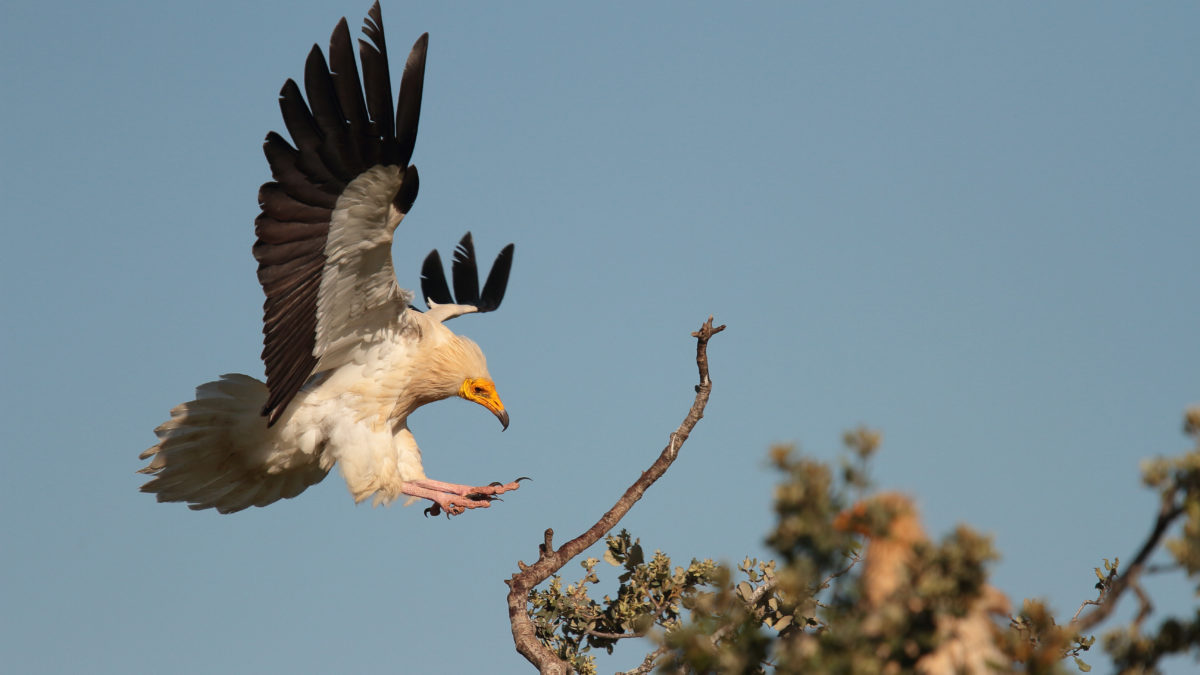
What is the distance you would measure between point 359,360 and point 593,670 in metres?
2.78

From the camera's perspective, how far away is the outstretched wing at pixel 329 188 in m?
5.84

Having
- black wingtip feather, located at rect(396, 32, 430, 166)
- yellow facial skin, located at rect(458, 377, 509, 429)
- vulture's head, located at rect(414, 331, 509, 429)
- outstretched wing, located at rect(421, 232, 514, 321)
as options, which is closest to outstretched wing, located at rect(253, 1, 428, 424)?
black wingtip feather, located at rect(396, 32, 430, 166)

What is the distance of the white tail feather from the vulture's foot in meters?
0.68

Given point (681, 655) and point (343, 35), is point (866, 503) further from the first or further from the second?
point (343, 35)

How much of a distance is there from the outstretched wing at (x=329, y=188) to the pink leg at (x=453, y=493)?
1.32 meters

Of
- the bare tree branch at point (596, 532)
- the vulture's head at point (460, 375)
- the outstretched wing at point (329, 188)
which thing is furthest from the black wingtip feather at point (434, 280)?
the bare tree branch at point (596, 532)

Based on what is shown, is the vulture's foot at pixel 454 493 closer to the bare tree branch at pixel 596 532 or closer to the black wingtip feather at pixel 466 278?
the bare tree branch at pixel 596 532

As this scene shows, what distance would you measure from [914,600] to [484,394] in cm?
557

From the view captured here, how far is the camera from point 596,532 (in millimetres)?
5348

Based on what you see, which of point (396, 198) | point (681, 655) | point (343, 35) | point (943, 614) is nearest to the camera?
point (943, 614)

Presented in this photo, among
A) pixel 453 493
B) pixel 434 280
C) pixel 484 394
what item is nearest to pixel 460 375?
pixel 484 394

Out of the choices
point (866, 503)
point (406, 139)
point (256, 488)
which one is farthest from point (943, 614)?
point (256, 488)

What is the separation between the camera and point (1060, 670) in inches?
98.5

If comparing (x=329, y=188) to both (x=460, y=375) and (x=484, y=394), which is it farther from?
(x=484, y=394)
